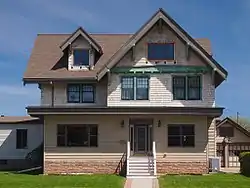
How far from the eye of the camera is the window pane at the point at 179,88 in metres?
34.6

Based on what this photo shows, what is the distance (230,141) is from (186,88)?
48.1ft

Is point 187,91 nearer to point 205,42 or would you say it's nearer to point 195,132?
point 195,132

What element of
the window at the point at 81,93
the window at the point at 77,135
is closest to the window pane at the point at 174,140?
the window at the point at 77,135

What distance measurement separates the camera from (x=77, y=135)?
34.6 m

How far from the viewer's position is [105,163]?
34.2 m

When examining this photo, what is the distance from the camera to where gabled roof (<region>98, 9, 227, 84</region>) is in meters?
34.0

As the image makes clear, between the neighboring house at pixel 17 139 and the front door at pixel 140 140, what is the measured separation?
11442 millimetres

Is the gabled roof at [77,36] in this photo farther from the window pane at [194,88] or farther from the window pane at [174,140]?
the window pane at [174,140]

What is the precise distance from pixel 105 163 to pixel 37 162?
8840mm

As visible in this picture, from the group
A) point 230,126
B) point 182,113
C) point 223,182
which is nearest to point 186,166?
point 182,113

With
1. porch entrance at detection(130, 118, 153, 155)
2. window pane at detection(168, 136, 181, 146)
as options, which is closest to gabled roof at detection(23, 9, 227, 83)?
porch entrance at detection(130, 118, 153, 155)

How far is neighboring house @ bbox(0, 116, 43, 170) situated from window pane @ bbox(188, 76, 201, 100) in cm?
1472

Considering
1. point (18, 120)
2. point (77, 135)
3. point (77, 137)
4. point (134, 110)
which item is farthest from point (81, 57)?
point (18, 120)

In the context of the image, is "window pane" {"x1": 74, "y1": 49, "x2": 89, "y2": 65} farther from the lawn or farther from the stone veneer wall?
the lawn
